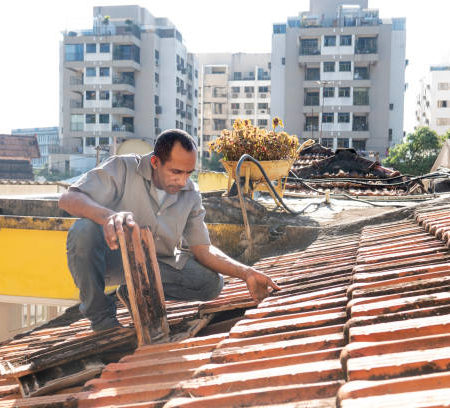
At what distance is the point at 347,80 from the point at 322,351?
146ft

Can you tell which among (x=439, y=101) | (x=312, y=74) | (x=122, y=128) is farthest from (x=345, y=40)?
(x=439, y=101)

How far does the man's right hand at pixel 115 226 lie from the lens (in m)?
2.39

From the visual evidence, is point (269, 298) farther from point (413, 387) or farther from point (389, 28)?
point (389, 28)

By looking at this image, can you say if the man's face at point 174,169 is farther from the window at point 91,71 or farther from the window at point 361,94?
the window at point 91,71

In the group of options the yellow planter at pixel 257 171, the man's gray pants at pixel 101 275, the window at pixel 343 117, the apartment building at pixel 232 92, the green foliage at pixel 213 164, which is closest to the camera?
the man's gray pants at pixel 101 275

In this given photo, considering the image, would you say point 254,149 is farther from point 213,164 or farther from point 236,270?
point 213,164

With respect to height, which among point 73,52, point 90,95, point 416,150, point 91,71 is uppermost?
point 73,52

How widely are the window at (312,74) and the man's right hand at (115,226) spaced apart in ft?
146

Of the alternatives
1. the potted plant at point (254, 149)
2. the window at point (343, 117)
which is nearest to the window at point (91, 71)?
the window at point (343, 117)

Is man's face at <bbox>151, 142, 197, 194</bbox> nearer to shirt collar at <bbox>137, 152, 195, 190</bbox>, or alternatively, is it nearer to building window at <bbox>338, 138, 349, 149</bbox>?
shirt collar at <bbox>137, 152, 195, 190</bbox>

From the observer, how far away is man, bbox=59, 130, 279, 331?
9.51 feet

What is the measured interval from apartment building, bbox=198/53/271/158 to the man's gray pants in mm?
61693

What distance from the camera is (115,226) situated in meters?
2.46

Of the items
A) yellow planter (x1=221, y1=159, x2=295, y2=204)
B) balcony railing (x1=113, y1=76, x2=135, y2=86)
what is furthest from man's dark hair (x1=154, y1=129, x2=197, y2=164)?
balcony railing (x1=113, y1=76, x2=135, y2=86)
